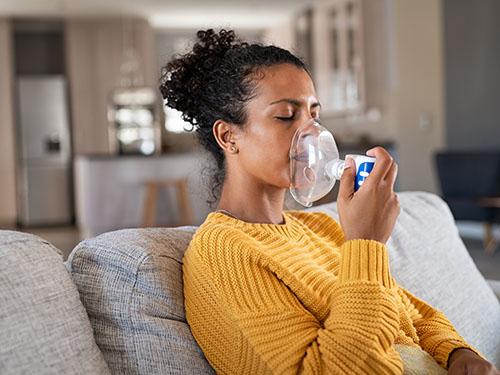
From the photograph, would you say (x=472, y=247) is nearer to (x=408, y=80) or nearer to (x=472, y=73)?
(x=472, y=73)

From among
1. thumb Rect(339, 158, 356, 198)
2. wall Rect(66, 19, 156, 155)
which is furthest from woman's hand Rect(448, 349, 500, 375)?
wall Rect(66, 19, 156, 155)

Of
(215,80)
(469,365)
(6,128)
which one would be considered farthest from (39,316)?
(6,128)

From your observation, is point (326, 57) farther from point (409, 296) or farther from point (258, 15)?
point (409, 296)

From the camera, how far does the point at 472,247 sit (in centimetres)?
655

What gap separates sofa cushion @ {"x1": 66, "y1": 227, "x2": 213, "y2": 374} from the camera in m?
1.23

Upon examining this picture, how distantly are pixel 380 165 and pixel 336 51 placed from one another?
7.73m

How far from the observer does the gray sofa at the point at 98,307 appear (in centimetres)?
106

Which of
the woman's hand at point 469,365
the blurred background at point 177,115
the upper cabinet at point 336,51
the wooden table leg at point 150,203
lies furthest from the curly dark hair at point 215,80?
the upper cabinet at point 336,51

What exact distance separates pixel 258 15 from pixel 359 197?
919 cm

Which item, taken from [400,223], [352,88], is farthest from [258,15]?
[400,223]

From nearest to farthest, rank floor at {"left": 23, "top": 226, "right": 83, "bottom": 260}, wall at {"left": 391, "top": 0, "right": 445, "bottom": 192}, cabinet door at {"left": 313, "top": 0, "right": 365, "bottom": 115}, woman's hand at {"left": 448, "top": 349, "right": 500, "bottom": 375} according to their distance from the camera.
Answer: woman's hand at {"left": 448, "top": 349, "right": 500, "bottom": 375}, wall at {"left": 391, "top": 0, "right": 445, "bottom": 192}, floor at {"left": 23, "top": 226, "right": 83, "bottom": 260}, cabinet door at {"left": 313, "top": 0, "right": 365, "bottom": 115}

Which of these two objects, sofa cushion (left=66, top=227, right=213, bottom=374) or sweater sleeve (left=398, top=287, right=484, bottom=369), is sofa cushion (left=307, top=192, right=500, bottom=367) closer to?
sweater sleeve (left=398, top=287, right=484, bottom=369)

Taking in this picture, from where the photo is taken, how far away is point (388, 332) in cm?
116

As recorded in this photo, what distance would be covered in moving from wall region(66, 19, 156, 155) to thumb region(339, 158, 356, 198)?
924cm
